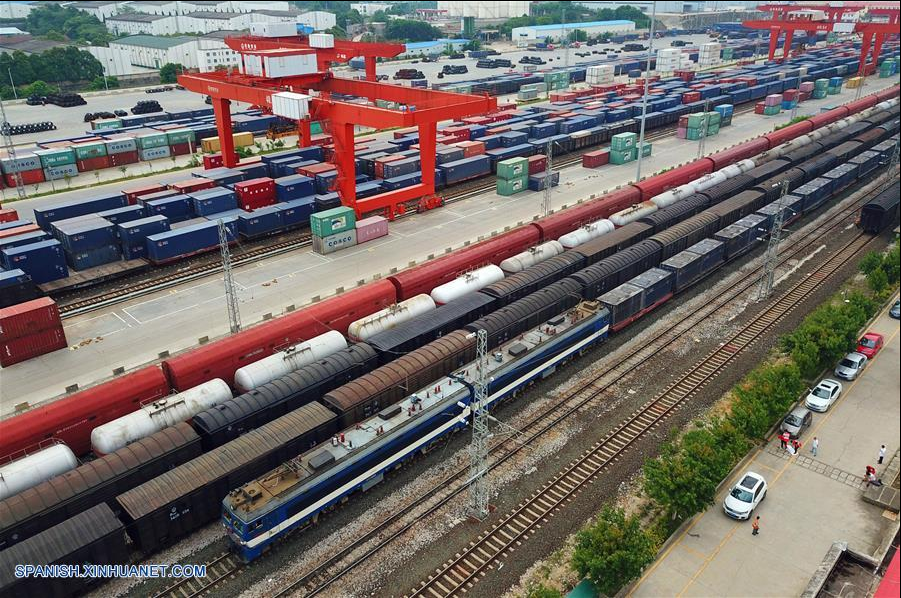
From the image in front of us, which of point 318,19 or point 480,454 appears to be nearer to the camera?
point 480,454

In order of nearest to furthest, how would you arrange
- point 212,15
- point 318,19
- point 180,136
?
point 180,136 → point 318,19 → point 212,15

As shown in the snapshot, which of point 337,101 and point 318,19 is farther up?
point 318,19

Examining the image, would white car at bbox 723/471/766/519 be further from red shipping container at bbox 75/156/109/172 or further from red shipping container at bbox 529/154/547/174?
red shipping container at bbox 75/156/109/172

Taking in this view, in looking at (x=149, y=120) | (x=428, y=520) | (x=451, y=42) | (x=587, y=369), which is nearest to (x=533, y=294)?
(x=587, y=369)

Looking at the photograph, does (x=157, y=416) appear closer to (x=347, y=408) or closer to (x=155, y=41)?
(x=347, y=408)

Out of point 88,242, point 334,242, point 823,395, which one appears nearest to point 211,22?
point 88,242

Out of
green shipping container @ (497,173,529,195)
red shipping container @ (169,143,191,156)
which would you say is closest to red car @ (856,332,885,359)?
green shipping container @ (497,173,529,195)

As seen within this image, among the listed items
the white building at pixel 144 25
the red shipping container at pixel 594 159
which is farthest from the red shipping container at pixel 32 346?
the white building at pixel 144 25
